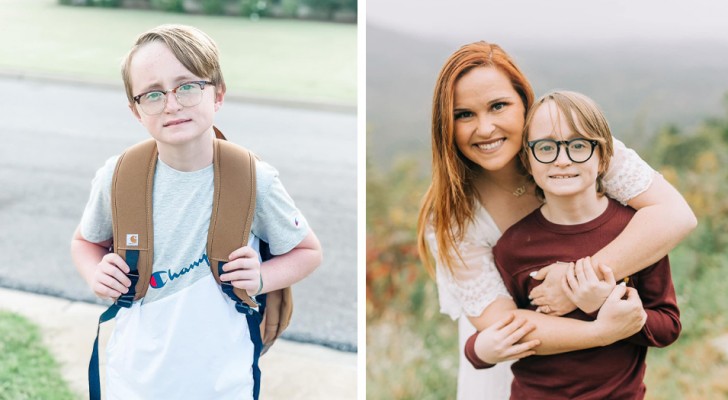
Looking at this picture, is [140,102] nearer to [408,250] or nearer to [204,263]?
[204,263]

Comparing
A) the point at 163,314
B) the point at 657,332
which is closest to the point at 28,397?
the point at 163,314

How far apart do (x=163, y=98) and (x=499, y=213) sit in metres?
0.94

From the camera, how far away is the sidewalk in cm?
331

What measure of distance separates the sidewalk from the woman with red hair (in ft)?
3.70

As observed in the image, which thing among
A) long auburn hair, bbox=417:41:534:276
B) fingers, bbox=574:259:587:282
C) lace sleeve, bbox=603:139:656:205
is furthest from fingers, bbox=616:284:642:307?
long auburn hair, bbox=417:41:534:276

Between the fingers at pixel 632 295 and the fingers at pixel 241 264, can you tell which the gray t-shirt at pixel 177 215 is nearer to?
the fingers at pixel 241 264

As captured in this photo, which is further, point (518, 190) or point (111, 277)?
point (518, 190)

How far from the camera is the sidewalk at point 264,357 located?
130 inches

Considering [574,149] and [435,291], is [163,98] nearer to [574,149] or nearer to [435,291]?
[574,149]

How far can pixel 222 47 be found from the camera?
25.5 feet

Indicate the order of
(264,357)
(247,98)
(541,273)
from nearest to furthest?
(541,273), (264,357), (247,98)

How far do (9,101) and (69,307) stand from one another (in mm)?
3944

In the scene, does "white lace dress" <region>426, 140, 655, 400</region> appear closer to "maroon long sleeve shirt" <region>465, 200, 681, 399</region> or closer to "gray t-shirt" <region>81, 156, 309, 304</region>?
"maroon long sleeve shirt" <region>465, 200, 681, 399</region>

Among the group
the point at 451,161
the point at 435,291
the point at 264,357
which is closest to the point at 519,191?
the point at 451,161
